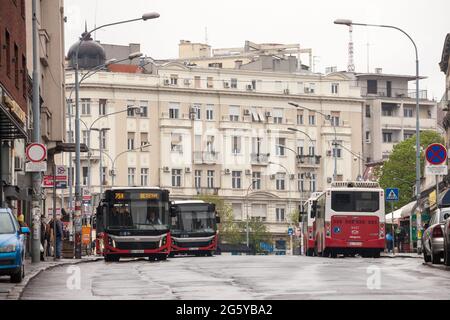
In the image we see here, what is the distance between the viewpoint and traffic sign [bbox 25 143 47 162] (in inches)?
1671

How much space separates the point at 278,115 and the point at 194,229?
272 ft

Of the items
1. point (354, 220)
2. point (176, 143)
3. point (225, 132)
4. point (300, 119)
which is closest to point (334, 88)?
point (300, 119)

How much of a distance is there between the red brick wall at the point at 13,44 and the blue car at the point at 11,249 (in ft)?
50.3

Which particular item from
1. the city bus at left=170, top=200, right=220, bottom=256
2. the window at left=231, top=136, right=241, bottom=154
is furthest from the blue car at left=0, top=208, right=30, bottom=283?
the window at left=231, top=136, right=241, bottom=154

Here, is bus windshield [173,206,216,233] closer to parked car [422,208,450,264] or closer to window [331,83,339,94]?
parked car [422,208,450,264]

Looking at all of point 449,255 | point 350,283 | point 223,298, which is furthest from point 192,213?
point 223,298

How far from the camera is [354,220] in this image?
56781mm

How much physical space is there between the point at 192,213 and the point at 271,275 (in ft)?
129

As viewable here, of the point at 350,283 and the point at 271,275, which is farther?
the point at 271,275
